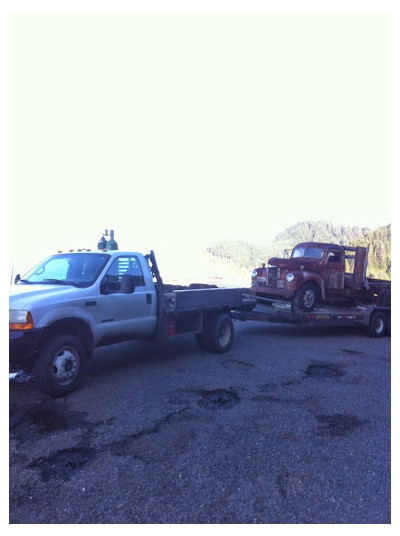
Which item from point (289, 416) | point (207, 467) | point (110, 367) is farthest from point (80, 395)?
point (289, 416)

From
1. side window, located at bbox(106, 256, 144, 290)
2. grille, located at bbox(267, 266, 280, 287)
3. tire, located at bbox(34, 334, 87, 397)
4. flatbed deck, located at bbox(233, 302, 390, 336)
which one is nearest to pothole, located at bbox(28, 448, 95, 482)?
tire, located at bbox(34, 334, 87, 397)

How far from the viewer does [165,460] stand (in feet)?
12.0

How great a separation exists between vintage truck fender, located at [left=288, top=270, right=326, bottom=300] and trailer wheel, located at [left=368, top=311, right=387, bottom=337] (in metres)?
1.56

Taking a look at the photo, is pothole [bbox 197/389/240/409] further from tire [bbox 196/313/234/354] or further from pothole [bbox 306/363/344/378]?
tire [bbox 196/313/234/354]

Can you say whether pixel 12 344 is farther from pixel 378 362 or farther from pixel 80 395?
pixel 378 362

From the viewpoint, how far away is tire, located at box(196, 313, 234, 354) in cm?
765

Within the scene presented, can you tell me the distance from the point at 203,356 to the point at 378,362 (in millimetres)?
3501

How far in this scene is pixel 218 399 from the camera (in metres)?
5.26

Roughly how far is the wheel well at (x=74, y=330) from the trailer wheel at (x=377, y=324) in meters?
8.14

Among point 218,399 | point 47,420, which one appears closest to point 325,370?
point 218,399

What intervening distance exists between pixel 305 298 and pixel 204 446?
7.02 meters

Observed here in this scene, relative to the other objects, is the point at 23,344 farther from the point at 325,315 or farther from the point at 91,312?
the point at 325,315

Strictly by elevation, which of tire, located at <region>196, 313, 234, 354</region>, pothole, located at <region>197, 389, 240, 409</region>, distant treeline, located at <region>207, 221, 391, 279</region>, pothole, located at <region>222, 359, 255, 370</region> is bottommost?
pothole, located at <region>197, 389, 240, 409</region>

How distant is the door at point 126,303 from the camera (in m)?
5.84
